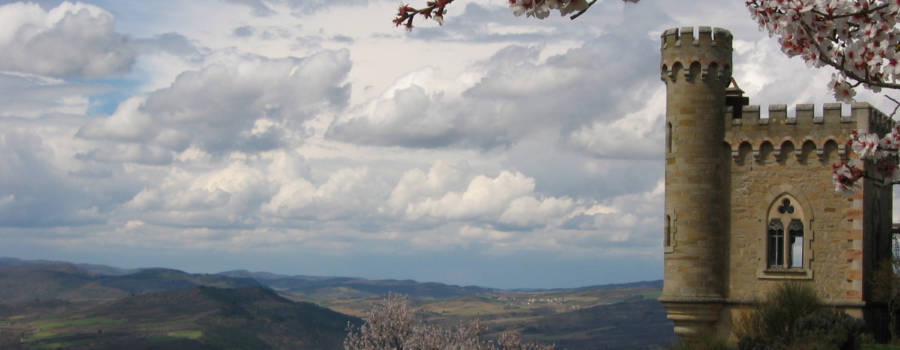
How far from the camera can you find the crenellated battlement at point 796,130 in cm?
Answer: 4053

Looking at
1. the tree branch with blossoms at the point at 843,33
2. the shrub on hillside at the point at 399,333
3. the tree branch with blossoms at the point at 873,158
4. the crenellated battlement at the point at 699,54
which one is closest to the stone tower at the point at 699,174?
the crenellated battlement at the point at 699,54

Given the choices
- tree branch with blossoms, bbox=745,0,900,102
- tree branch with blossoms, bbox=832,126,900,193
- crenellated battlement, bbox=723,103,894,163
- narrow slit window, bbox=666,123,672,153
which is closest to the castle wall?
crenellated battlement, bbox=723,103,894,163

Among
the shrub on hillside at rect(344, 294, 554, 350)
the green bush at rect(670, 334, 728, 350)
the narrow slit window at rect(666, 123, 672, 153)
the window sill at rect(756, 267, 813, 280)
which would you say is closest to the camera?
the green bush at rect(670, 334, 728, 350)

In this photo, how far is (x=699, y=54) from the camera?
137 ft

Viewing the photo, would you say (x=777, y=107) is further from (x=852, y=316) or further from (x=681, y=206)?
(x=852, y=316)

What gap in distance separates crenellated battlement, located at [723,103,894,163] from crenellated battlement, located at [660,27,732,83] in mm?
1732

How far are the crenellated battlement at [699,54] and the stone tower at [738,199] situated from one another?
38 mm

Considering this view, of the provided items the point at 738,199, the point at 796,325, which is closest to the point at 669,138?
the point at 738,199

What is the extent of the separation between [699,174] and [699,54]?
4.59 metres

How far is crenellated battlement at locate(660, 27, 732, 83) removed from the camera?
1638 inches

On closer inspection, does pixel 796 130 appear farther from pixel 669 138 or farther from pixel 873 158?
pixel 873 158

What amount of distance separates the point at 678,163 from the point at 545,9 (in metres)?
33.3

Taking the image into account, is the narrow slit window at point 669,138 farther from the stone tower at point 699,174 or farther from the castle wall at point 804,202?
the castle wall at point 804,202

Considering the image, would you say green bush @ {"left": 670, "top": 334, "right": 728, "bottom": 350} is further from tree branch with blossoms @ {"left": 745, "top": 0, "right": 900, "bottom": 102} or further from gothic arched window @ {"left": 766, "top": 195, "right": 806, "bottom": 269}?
tree branch with blossoms @ {"left": 745, "top": 0, "right": 900, "bottom": 102}
